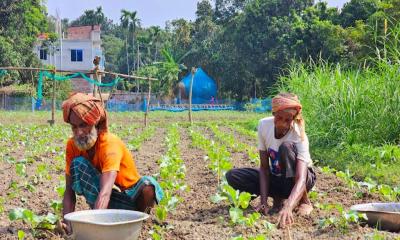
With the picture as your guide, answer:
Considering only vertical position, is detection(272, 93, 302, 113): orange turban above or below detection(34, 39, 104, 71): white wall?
below

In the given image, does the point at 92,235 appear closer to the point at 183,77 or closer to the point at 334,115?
the point at 334,115

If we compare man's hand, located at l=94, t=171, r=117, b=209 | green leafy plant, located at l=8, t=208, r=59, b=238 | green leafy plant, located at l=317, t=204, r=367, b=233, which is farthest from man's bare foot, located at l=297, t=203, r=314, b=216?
green leafy plant, located at l=8, t=208, r=59, b=238

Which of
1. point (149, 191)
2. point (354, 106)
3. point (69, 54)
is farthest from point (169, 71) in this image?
point (149, 191)

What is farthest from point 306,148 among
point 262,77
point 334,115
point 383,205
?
point 262,77

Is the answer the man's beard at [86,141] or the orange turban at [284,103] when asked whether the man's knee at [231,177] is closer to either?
the orange turban at [284,103]

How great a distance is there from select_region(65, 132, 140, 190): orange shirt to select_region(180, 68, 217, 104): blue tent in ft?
125

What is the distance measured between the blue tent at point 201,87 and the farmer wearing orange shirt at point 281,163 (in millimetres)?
37282

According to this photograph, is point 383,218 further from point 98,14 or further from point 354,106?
point 98,14

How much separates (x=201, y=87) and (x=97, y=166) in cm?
3918

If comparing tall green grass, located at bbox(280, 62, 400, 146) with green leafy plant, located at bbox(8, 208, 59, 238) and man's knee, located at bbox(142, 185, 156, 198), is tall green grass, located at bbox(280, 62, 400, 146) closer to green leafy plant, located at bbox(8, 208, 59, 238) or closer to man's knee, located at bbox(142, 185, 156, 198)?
man's knee, located at bbox(142, 185, 156, 198)

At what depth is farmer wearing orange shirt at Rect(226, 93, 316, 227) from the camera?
434 cm

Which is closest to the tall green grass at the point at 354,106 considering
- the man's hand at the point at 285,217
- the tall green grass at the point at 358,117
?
the tall green grass at the point at 358,117

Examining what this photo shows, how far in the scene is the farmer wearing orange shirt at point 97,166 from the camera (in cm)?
369

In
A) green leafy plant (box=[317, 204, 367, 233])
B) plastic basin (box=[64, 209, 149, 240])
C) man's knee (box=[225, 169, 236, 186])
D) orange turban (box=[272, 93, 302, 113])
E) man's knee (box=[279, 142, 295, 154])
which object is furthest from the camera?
man's knee (box=[225, 169, 236, 186])
